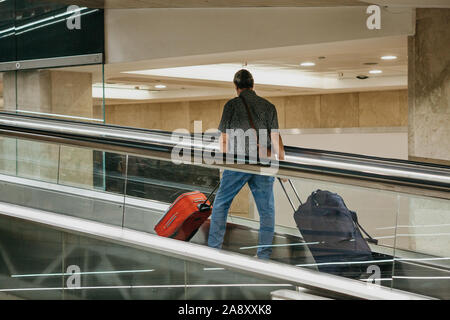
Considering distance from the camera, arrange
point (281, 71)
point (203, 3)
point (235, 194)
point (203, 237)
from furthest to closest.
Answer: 1. point (281, 71)
2. point (203, 3)
3. point (235, 194)
4. point (203, 237)

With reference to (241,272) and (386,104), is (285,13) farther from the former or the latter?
(386,104)

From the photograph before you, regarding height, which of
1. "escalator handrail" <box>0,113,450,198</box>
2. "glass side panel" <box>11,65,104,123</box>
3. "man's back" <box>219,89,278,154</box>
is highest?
"glass side panel" <box>11,65,104,123</box>

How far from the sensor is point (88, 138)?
2262 millimetres

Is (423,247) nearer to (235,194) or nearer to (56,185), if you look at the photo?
(235,194)

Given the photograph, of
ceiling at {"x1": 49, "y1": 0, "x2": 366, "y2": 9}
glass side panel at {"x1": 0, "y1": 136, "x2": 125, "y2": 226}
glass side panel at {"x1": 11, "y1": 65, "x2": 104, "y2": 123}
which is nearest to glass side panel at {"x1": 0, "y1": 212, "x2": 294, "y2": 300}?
glass side panel at {"x1": 0, "y1": 136, "x2": 125, "y2": 226}

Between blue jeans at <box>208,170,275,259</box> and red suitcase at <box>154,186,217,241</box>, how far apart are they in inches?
3.8

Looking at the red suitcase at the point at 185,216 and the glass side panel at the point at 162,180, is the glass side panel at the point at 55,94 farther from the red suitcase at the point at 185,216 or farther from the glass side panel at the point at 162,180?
the red suitcase at the point at 185,216

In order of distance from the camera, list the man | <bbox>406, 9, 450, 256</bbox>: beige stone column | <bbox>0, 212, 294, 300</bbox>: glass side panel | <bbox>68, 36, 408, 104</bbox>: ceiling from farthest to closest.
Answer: <bbox>68, 36, 408, 104</bbox>: ceiling, <bbox>406, 9, 450, 256</bbox>: beige stone column, the man, <bbox>0, 212, 294, 300</bbox>: glass side panel

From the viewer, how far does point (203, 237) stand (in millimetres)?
2756

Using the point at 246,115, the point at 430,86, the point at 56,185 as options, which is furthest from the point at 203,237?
the point at 430,86

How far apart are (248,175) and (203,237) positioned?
377 millimetres

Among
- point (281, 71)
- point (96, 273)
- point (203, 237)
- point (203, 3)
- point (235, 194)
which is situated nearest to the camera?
point (96, 273)

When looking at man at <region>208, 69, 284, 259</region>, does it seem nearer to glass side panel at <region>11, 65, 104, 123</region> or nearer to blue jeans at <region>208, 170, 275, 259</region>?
blue jeans at <region>208, 170, 275, 259</region>

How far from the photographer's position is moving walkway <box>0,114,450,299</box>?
191 cm
